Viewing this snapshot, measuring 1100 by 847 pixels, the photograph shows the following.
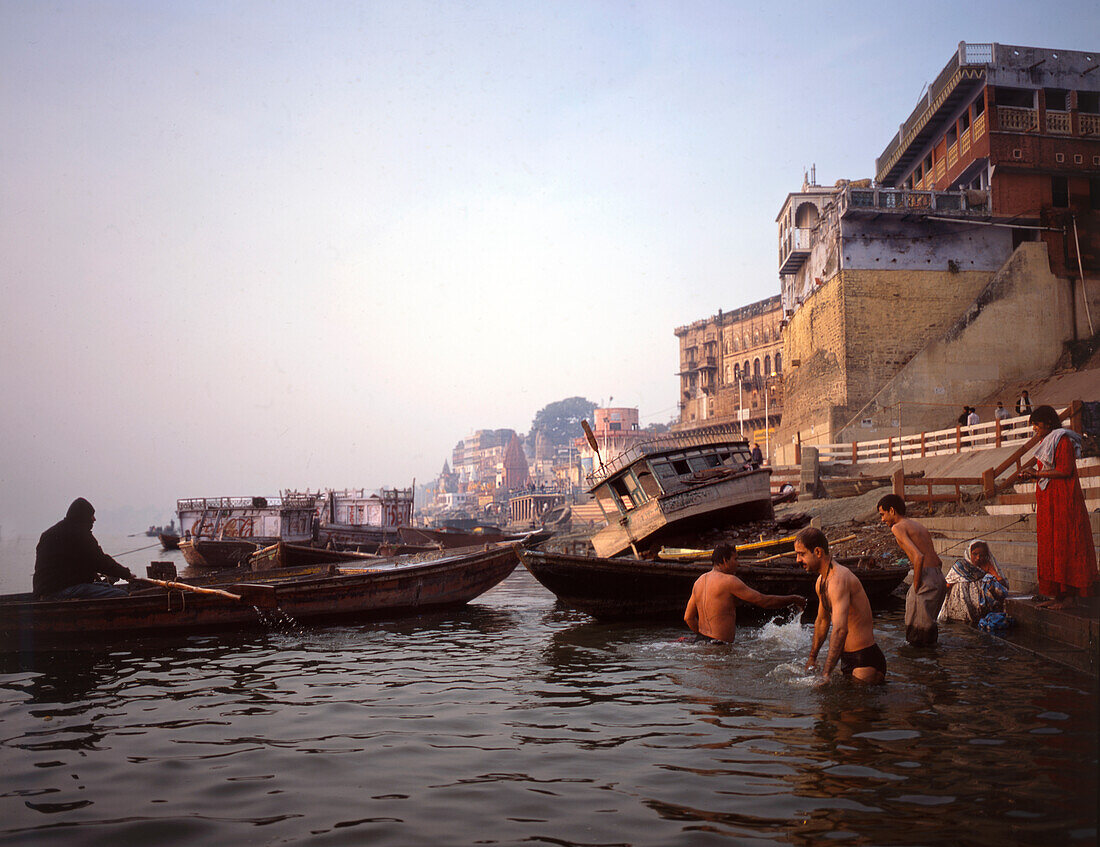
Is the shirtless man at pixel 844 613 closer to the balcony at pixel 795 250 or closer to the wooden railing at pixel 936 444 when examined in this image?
the wooden railing at pixel 936 444

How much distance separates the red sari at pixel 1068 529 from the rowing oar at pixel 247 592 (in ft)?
34.3

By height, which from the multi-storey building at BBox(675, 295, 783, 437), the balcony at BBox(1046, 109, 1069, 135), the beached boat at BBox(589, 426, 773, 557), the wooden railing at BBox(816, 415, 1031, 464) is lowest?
the beached boat at BBox(589, 426, 773, 557)

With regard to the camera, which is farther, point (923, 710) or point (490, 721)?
point (490, 721)

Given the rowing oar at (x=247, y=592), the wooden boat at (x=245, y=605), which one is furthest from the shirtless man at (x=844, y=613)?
the rowing oar at (x=247, y=592)

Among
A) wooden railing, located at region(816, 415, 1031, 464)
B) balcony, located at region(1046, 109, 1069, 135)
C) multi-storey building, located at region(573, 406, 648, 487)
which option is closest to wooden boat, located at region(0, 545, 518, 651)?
wooden railing, located at region(816, 415, 1031, 464)

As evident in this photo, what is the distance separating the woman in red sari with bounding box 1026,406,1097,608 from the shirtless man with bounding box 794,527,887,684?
2.26 m

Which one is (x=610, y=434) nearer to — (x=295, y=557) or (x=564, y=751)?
(x=295, y=557)

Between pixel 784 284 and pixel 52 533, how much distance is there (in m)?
37.8

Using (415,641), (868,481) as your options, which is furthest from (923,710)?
(868,481)

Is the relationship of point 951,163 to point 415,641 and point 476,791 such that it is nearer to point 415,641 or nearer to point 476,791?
point 415,641

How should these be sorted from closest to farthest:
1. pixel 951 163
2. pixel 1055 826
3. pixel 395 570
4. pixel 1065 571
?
pixel 1055 826
pixel 1065 571
pixel 395 570
pixel 951 163

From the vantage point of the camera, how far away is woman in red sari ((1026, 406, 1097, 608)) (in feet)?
23.2

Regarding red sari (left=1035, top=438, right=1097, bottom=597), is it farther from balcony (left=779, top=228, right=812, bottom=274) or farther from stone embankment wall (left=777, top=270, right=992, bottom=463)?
balcony (left=779, top=228, right=812, bottom=274)

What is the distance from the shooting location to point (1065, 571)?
720cm
